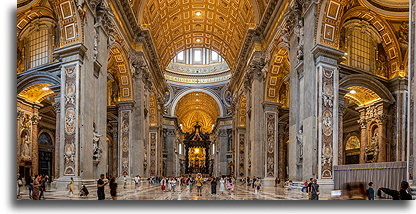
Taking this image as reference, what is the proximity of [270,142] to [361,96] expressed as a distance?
6.14 metres

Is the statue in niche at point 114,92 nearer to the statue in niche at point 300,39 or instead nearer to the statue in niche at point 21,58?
the statue in niche at point 21,58

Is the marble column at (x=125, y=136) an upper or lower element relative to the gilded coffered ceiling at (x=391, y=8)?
lower

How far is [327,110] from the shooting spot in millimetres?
13375

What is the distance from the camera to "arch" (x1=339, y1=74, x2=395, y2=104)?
1548cm

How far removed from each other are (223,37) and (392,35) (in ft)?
64.2

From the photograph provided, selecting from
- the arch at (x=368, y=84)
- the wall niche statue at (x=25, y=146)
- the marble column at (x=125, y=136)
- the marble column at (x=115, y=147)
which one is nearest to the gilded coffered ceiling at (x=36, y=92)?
the wall niche statue at (x=25, y=146)

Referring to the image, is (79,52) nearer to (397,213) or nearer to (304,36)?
(304,36)

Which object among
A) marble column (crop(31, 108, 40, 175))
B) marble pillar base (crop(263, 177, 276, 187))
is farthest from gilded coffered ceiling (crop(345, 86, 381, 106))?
marble column (crop(31, 108, 40, 175))

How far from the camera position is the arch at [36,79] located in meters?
14.2

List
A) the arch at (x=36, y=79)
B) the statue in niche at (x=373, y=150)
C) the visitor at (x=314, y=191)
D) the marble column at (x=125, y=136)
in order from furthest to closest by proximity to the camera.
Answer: the marble column at (x=125, y=136) → the statue in niche at (x=373, y=150) → the arch at (x=36, y=79) → the visitor at (x=314, y=191)

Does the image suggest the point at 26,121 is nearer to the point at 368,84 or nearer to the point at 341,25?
the point at 341,25

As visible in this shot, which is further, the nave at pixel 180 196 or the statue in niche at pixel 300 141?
the statue in niche at pixel 300 141

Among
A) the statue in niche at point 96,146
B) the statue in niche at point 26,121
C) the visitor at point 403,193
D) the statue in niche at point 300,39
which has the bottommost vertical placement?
the visitor at point 403,193

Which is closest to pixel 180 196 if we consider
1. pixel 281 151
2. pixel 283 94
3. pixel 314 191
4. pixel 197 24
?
pixel 314 191
